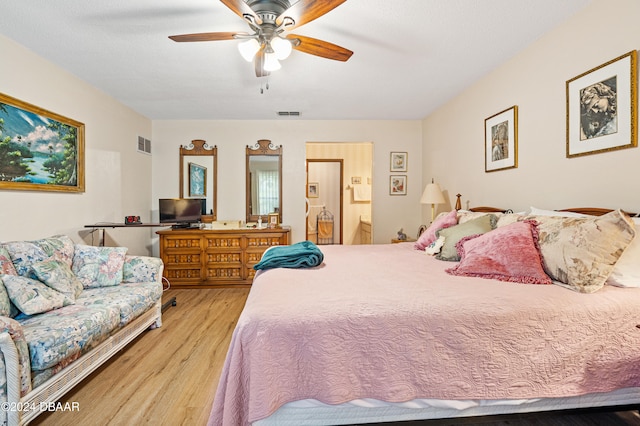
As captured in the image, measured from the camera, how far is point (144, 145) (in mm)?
4379

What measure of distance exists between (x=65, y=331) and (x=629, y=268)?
306 centimetres

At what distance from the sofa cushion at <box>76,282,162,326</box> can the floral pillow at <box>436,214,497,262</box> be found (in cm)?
244

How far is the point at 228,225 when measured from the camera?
172 inches

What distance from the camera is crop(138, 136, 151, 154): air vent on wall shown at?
428 centimetres

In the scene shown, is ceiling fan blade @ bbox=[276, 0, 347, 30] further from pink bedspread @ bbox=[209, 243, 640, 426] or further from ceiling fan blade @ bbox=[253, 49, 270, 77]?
pink bedspread @ bbox=[209, 243, 640, 426]

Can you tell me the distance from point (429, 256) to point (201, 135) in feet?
12.7

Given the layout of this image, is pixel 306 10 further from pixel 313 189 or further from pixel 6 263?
pixel 313 189

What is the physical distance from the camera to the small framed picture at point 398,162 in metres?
4.78

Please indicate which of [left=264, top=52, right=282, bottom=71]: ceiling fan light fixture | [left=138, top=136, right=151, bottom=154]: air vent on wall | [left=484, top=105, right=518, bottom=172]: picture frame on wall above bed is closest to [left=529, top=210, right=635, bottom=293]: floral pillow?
[left=484, top=105, right=518, bottom=172]: picture frame on wall above bed

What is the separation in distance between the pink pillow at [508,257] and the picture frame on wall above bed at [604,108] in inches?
27.3

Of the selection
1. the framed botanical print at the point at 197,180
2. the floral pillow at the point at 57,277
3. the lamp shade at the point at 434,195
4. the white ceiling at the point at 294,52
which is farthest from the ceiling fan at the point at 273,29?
the framed botanical print at the point at 197,180

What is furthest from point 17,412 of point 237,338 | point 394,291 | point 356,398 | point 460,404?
point 460,404

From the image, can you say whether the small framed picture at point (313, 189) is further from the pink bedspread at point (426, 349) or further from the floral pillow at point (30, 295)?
the pink bedspread at point (426, 349)

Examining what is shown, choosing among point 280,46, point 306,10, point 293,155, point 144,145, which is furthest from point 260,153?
point 306,10
